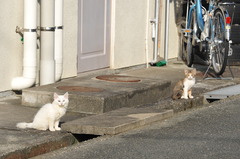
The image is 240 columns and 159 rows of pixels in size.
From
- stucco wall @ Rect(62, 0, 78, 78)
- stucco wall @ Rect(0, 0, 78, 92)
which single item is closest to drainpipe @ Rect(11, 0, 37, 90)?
stucco wall @ Rect(0, 0, 78, 92)

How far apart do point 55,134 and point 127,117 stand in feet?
3.43

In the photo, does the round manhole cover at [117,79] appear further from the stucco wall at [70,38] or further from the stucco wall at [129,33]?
the stucco wall at [129,33]

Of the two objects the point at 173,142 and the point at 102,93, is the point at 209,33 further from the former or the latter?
the point at 173,142

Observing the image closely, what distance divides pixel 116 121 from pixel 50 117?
30.6 inches

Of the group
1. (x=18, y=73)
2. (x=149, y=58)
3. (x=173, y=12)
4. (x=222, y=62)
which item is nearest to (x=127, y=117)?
(x=18, y=73)

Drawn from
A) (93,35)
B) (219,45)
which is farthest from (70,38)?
(219,45)

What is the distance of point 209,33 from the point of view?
12133mm

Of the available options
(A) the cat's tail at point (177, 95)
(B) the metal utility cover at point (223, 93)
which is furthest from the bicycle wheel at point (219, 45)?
(A) the cat's tail at point (177, 95)

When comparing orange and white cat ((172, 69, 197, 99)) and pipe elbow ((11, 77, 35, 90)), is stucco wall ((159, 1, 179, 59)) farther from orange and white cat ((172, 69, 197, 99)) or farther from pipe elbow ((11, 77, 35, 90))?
pipe elbow ((11, 77, 35, 90))

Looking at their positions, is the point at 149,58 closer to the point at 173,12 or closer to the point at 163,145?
the point at 173,12

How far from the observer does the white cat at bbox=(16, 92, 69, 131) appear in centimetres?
735

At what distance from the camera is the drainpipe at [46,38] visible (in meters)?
9.64

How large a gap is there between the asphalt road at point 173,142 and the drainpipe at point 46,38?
2.05m

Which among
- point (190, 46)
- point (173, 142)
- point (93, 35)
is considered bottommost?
point (173, 142)
